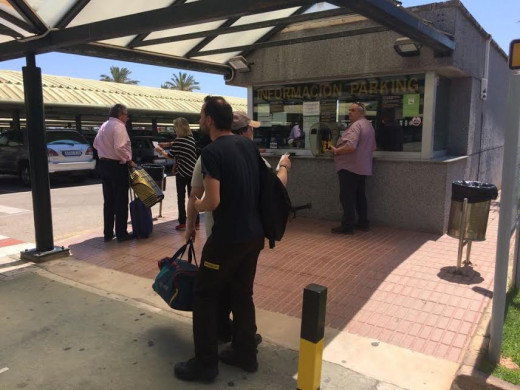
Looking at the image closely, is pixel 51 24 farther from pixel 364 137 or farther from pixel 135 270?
pixel 364 137

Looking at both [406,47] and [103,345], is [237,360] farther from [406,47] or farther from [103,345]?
[406,47]

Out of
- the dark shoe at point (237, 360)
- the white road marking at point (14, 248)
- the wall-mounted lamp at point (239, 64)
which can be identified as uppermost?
the wall-mounted lamp at point (239, 64)

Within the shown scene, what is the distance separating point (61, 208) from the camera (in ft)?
32.0

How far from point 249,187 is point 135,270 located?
111 inches

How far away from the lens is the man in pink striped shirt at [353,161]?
20.3 feet

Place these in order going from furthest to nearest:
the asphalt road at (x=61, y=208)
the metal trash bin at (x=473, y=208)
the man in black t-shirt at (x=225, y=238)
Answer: the asphalt road at (x=61, y=208) → the metal trash bin at (x=473, y=208) → the man in black t-shirt at (x=225, y=238)

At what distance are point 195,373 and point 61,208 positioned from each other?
787cm

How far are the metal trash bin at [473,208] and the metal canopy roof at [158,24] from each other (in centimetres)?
173

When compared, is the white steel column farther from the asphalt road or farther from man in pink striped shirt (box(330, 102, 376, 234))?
the asphalt road

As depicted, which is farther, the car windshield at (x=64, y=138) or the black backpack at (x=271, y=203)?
the car windshield at (x=64, y=138)

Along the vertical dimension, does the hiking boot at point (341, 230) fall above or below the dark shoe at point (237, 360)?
above

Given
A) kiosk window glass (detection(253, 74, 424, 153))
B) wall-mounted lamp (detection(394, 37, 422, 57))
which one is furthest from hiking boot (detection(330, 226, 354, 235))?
wall-mounted lamp (detection(394, 37, 422, 57))

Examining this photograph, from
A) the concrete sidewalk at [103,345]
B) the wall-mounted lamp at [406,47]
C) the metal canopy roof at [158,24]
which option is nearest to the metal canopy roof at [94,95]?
the metal canopy roof at [158,24]

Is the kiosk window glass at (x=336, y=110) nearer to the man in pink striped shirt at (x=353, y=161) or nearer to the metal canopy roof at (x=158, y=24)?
the man in pink striped shirt at (x=353, y=161)
